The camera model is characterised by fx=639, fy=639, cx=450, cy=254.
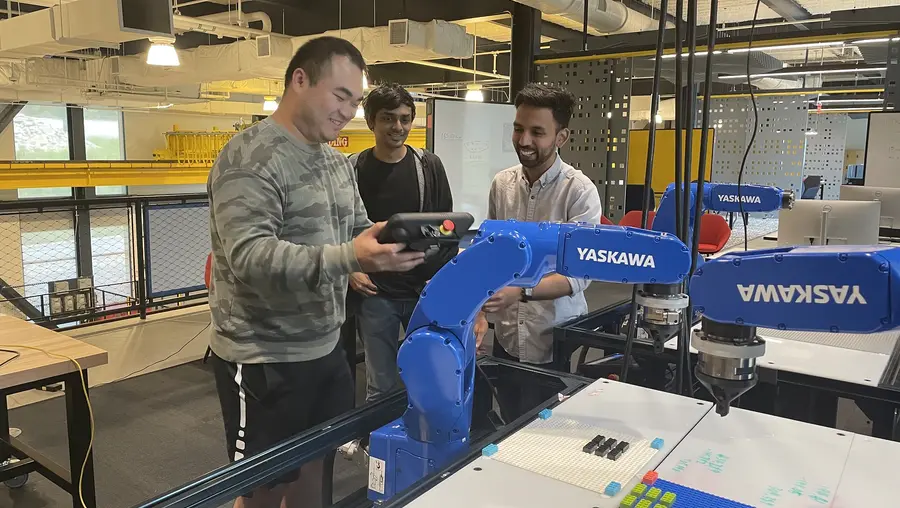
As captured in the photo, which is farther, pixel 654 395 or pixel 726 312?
pixel 654 395

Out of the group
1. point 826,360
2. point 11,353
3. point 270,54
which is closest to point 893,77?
point 826,360

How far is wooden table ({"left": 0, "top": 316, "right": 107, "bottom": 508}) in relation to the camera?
6.56 ft

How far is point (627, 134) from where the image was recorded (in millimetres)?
3346

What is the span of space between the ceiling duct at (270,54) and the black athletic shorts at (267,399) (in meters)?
3.90

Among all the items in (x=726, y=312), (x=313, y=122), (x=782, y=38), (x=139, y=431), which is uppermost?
(x=782, y=38)

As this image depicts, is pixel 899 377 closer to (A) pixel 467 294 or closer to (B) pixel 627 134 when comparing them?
(A) pixel 467 294

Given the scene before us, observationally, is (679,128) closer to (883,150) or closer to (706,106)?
(706,106)

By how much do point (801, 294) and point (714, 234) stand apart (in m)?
4.60

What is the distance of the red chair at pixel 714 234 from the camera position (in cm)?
500

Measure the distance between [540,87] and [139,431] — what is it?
277 cm

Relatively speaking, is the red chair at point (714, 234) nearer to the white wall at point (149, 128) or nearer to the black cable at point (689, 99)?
the black cable at point (689, 99)

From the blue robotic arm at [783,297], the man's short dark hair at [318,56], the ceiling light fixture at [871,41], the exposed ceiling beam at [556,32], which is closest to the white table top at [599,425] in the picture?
the blue robotic arm at [783,297]

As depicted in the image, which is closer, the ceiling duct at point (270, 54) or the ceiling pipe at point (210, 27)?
the ceiling duct at point (270, 54)

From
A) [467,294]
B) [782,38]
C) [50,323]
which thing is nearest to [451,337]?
[467,294]
